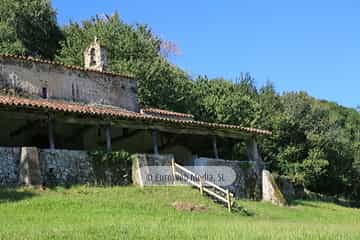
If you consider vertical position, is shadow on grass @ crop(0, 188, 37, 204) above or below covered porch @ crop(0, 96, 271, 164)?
below

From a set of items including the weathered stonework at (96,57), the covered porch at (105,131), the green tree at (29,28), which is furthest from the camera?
the green tree at (29,28)

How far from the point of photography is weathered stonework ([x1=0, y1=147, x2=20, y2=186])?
21.3 meters

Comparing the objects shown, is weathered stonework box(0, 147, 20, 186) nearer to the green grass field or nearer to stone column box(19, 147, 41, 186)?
stone column box(19, 147, 41, 186)

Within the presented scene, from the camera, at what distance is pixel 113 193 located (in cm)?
2125

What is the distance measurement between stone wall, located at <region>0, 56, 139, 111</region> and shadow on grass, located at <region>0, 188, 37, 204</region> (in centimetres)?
948

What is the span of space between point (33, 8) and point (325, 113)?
26149mm

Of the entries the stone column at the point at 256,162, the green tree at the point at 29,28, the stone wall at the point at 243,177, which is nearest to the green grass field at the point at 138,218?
Answer: the stone wall at the point at 243,177

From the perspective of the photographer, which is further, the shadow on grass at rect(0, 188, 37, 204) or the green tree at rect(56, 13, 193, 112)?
the green tree at rect(56, 13, 193, 112)

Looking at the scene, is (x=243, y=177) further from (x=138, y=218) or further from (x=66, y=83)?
(x=138, y=218)

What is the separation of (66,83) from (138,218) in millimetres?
15086

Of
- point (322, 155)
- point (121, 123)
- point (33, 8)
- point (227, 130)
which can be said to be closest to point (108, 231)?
point (121, 123)

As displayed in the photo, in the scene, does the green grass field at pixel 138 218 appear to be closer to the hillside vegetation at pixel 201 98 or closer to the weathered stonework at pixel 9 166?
the weathered stonework at pixel 9 166

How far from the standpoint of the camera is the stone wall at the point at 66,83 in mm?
28594

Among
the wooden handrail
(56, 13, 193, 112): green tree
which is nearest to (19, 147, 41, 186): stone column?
the wooden handrail
